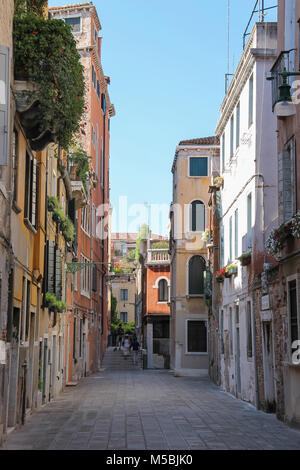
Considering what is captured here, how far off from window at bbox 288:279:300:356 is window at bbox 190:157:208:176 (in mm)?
21499

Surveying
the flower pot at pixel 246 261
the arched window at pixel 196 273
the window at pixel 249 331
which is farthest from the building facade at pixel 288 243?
the arched window at pixel 196 273

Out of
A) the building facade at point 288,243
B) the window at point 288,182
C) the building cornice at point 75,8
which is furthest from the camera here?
the building cornice at point 75,8

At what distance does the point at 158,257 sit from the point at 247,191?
89.4ft

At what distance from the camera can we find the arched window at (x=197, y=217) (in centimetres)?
3406

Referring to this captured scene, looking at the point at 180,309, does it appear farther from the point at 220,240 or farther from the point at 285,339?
the point at 285,339

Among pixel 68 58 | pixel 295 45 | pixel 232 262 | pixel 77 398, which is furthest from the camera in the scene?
pixel 232 262

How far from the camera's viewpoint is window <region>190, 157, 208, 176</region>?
3400 centimetres

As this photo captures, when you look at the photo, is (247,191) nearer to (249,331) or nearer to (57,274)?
(249,331)

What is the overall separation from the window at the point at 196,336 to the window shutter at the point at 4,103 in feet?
81.8

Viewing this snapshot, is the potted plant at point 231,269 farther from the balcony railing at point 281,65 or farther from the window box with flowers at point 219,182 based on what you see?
the balcony railing at point 281,65

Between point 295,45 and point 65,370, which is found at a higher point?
point 295,45

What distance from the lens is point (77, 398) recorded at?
18.9 metres

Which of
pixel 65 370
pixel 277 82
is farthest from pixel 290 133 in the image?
pixel 65 370

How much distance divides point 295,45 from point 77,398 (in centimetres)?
1098
